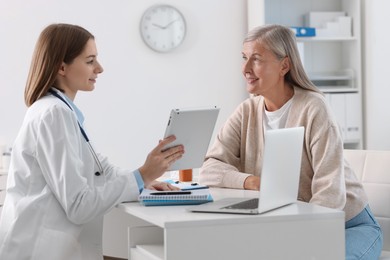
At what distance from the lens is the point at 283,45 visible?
2.93 m

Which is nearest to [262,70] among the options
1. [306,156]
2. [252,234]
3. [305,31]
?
[306,156]

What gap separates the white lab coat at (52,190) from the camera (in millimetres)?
2393

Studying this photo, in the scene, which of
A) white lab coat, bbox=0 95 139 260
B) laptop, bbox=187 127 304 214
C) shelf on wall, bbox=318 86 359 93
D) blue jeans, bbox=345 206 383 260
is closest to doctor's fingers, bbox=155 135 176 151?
white lab coat, bbox=0 95 139 260

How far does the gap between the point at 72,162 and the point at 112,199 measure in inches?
7.2

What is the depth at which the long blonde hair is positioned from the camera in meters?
2.59

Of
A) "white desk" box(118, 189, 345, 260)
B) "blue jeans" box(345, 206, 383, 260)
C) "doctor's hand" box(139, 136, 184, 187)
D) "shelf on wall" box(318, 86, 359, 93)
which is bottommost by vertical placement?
"blue jeans" box(345, 206, 383, 260)

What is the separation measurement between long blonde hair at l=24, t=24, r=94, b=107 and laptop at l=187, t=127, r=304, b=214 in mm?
708

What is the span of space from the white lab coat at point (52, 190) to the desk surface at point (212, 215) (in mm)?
119

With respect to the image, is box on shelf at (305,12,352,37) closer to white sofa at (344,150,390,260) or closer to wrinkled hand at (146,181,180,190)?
white sofa at (344,150,390,260)

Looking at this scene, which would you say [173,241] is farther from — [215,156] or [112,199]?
[215,156]

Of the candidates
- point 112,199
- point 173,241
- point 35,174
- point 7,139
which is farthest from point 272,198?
point 7,139

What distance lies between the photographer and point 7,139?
5438 millimetres

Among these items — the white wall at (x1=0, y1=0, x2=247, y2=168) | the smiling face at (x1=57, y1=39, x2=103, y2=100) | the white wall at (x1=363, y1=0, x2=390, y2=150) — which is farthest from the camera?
the white wall at (x1=363, y1=0, x2=390, y2=150)

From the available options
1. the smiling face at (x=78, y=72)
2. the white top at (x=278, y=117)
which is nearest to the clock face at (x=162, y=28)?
the white top at (x=278, y=117)
